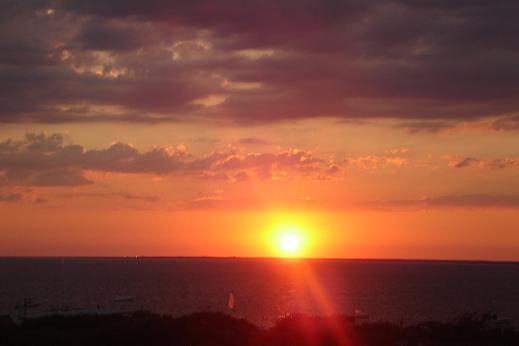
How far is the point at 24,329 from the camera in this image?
141ft

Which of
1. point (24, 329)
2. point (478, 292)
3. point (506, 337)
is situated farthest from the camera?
point (478, 292)

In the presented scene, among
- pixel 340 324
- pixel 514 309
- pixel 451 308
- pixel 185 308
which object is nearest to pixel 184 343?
pixel 340 324

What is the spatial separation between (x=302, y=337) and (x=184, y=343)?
627 cm

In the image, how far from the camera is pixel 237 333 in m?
40.5

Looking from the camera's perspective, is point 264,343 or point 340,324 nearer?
point 264,343

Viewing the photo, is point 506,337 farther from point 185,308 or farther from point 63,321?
point 185,308

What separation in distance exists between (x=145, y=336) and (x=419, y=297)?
96.0 meters

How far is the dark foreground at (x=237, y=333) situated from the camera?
3797 centimetres

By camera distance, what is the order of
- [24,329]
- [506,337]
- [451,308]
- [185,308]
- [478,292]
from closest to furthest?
1. [506,337]
2. [24,329]
3. [185,308]
4. [451,308]
5. [478,292]

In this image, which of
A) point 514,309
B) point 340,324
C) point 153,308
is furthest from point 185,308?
point 340,324

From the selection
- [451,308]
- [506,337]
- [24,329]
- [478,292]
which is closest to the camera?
[506,337]

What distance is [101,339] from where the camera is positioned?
3841cm

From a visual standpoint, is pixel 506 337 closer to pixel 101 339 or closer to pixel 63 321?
pixel 101 339

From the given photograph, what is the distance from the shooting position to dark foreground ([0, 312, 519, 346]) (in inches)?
1495
